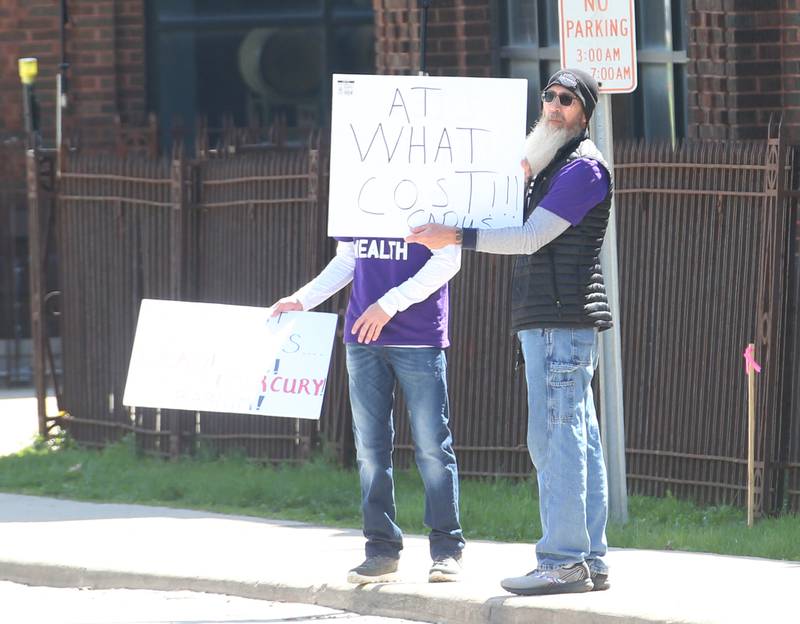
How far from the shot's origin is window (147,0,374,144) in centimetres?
1587

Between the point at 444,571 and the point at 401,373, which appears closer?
the point at 401,373

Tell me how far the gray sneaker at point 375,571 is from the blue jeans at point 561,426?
30.2 inches

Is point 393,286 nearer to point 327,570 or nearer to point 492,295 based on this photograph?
point 327,570

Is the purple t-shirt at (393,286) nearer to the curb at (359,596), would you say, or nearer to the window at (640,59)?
the curb at (359,596)

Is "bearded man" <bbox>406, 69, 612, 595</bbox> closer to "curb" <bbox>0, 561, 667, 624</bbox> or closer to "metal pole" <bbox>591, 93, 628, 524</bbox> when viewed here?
"curb" <bbox>0, 561, 667, 624</bbox>

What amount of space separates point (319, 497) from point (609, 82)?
9.52 feet

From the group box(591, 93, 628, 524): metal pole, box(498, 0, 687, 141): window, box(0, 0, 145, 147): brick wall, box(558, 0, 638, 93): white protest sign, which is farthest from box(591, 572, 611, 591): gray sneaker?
box(0, 0, 145, 147): brick wall

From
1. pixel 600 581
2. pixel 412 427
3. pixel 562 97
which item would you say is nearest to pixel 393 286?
pixel 412 427

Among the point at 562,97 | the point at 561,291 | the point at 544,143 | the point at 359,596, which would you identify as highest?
the point at 562,97

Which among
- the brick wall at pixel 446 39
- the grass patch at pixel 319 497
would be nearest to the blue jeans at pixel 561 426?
the grass patch at pixel 319 497

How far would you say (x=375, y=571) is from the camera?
7.19m

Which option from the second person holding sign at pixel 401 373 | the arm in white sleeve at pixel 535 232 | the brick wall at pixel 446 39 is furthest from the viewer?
the brick wall at pixel 446 39

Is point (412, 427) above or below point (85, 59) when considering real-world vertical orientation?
below

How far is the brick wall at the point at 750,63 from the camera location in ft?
32.1
